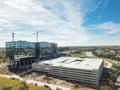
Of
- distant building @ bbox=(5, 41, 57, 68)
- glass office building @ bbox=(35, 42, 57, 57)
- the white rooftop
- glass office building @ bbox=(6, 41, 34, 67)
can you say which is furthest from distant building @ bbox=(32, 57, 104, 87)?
glass office building @ bbox=(35, 42, 57, 57)

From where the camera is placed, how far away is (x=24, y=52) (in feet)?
305

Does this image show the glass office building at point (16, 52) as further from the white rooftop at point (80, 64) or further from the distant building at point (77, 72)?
the distant building at point (77, 72)

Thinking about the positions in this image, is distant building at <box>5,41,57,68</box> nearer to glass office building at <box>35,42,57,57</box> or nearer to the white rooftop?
glass office building at <box>35,42,57,57</box>

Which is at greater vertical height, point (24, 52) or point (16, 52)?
point (16, 52)

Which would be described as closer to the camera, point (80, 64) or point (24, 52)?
point (80, 64)

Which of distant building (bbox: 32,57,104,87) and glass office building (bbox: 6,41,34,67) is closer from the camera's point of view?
distant building (bbox: 32,57,104,87)

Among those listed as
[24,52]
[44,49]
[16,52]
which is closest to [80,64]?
[24,52]

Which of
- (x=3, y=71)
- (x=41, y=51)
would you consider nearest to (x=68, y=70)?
(x=3, y=71)

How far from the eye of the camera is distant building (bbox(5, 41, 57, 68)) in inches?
3418

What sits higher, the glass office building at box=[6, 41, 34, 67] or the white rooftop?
the glass office building at box=[6, 41, 34, 67]

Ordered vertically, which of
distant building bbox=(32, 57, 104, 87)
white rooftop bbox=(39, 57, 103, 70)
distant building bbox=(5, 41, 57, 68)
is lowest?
distant building bbox=(32, 57, 104, 87)

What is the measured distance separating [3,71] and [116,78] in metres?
54.2

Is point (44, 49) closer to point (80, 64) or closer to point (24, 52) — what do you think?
point (24, 52)

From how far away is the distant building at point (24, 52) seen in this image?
86.8 metres
